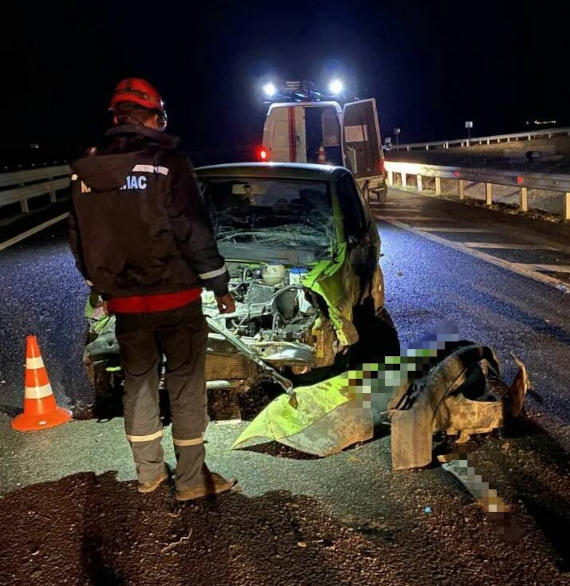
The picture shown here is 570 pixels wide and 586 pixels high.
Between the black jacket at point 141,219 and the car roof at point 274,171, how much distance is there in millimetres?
2630

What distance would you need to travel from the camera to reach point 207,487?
143 inches

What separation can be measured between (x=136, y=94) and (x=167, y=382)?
1450 millimetres

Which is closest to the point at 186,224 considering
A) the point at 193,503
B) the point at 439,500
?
the point at 193,503

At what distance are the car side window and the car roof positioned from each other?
140mm

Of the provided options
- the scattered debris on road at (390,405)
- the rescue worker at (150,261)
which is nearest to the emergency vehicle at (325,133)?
the scattered debris on road at (390,405)

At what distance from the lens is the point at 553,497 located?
3510 millimetres

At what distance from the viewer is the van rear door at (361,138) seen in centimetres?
1505

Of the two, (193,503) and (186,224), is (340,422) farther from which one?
(186,224)

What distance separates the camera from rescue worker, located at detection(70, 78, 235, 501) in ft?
10.6

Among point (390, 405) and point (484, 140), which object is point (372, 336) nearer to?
point (390, 405)

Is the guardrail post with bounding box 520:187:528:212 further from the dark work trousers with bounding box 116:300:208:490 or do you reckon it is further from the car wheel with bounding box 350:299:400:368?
the dark work trousers with bounding box 116:300:208:490

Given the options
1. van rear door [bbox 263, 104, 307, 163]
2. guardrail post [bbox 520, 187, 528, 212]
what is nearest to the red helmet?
van rear door [bbox 263, 104, 307, 163]

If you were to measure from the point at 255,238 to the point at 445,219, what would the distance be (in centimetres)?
930

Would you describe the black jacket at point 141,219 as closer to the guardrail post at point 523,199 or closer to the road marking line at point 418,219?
the road marking line at point 418,219
